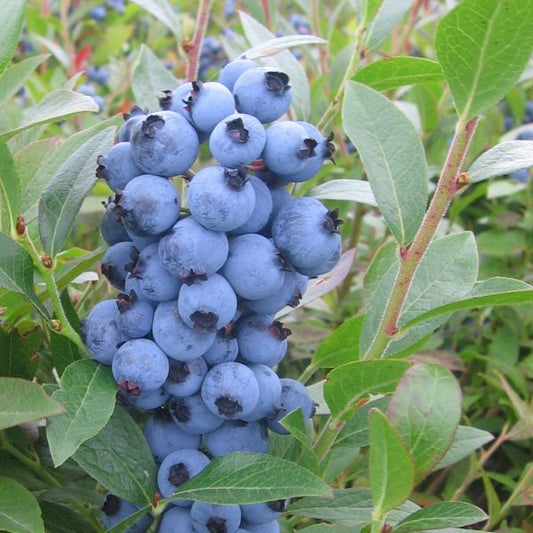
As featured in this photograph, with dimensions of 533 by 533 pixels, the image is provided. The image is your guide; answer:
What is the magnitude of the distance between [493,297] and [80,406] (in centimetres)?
50

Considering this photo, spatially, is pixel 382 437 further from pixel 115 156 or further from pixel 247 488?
pixel 115 156

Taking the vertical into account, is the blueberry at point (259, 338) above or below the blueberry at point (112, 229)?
below

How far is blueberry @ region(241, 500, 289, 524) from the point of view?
0.95 metres

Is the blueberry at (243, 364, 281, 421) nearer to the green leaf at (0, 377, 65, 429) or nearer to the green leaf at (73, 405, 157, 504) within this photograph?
the green leaf at (73, 405, 157, 504)

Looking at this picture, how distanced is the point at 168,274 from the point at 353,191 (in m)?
0.36

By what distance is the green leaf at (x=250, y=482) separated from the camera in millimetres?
833

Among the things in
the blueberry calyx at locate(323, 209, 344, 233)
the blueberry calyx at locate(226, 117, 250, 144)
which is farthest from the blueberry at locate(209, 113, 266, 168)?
the blueberry calyx at locate(323, 209, 344, 233)

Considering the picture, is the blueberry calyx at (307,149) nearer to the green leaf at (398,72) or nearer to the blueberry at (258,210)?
the blueberry at (258,210)

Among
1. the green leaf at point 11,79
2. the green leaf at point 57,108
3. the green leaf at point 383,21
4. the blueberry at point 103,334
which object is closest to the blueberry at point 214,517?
the blueberry at point 103,334

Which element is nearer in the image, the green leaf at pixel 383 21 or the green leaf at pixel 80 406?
the green leaf at pixel 80 406

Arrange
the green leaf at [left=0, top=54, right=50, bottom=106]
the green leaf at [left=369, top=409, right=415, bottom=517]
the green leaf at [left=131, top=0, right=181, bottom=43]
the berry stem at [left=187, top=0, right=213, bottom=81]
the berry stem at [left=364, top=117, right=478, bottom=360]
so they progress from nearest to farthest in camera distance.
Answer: the green leaf at [left=369, top=409, right=415, bottom=517]
the berry stem at [left=364, top=117, right=478, bottom=360]
the green leaf at [left=0, top=54, right=50, bottom=106]
the berry stem at [left=187, top=0, right=213, bottom=81]
the green leaf at [left=131, top=0, right=181, bottom=43]

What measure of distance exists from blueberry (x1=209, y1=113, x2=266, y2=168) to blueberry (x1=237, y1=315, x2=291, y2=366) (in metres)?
0.21

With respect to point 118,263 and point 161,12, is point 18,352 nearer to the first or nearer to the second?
point 118,263

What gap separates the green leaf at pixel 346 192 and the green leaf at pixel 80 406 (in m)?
0.41
